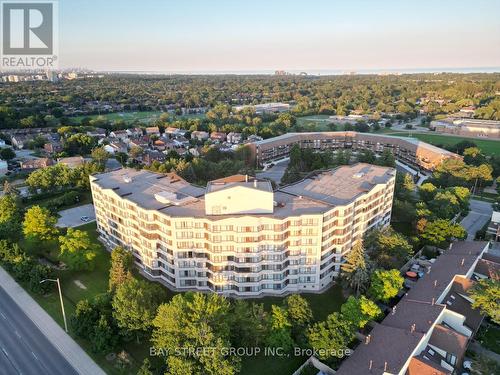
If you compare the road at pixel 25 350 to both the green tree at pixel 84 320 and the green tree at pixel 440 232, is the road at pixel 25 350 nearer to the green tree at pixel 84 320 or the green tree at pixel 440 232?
the green tree at pixel 84 320

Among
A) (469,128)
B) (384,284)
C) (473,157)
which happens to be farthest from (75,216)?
(469,128)

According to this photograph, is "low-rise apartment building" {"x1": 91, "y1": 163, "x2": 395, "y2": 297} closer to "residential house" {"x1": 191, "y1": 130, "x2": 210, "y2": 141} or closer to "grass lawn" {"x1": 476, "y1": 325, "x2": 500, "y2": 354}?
"grass lawn" {"x1": 476, "y1": 325, "x2": 500, "y2": 354}

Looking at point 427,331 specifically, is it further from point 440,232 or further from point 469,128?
point 469,128

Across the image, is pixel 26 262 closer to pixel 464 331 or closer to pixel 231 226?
pixel 231 226

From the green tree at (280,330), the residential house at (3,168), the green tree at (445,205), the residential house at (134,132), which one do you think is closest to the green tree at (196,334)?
the green tree at (280,330)

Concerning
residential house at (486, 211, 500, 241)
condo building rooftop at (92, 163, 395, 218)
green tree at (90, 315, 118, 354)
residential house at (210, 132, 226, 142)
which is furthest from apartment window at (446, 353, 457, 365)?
residential house at (210, 132, 226, 142)

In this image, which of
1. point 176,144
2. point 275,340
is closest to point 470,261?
point 275,340

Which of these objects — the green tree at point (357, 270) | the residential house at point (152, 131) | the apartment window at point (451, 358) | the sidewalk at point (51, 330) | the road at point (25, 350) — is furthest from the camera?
the residential house at point (152, 131)
